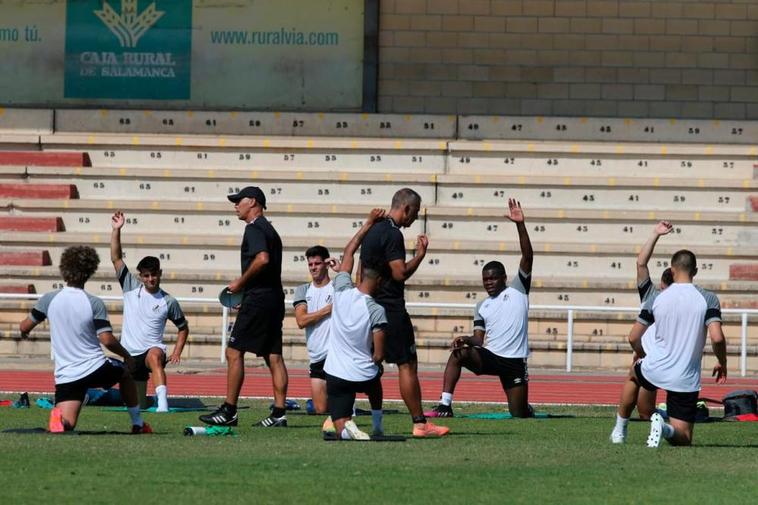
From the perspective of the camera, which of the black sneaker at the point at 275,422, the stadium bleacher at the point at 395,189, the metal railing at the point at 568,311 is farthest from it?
the stadium bleacher at the point at 395,189

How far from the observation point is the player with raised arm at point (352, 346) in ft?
38.4

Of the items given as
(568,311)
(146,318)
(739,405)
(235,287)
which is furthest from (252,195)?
(568,311)

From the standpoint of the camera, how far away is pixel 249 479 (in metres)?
9.30

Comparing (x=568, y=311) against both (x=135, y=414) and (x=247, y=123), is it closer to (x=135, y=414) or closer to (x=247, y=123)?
(x=247, y=123)

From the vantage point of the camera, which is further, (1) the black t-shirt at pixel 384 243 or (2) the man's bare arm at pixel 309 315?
(2) the man's bare arm at pixel 309 315

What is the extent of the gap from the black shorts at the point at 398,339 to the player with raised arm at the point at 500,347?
2.77m

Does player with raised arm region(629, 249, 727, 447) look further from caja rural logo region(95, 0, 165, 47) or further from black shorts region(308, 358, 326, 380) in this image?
caja rural logo region(95, 0, 165, 47)

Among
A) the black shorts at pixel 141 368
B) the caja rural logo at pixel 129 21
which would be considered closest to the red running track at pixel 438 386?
the black shorts at pixel 141 368

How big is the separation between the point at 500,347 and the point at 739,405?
2406mm

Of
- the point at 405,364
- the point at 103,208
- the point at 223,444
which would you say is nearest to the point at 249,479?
the point at 223,444

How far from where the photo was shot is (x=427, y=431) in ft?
41.3

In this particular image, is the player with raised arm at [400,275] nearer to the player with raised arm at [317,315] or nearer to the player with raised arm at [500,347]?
the player with raised arm at [317,315]

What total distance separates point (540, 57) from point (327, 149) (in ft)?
13.3

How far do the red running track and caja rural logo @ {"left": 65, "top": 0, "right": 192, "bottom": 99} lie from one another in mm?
7385
